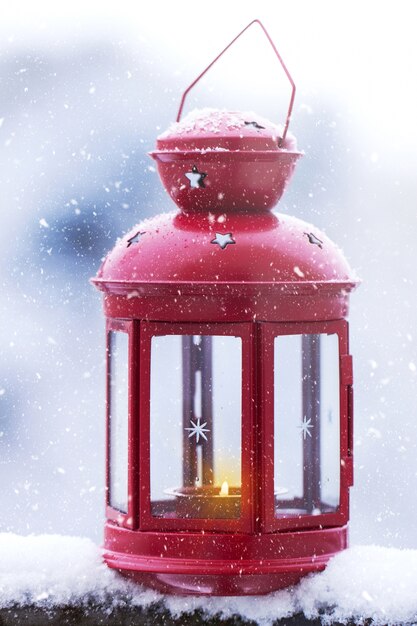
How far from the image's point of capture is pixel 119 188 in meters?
5.64

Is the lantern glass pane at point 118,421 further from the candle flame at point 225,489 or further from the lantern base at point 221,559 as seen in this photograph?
the candle flame at point 225,489

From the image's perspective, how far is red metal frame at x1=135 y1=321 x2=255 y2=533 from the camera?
10.2ft

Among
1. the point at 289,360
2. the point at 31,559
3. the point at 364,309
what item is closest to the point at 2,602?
the point at 31,559

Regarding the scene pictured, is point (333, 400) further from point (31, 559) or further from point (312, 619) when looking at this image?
point (31, 559)

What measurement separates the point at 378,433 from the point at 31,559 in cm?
263

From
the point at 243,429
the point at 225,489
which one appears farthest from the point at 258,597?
the point at 243,429

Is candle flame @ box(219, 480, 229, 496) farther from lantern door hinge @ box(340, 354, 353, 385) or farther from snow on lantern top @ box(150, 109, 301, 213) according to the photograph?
snow on lantern top @ box(150, 109, 301, 213)

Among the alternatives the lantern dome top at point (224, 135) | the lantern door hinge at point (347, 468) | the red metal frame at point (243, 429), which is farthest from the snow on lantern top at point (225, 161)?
the lantern door hinge at point (347, 468)

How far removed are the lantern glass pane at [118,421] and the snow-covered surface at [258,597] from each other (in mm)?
161

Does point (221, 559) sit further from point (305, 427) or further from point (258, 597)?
point (305, 427)

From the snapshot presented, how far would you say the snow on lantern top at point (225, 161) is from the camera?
3.16 m

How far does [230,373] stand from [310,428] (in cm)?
24

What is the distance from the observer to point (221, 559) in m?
3.14

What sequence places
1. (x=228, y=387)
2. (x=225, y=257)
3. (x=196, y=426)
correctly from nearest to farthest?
(x=225, y=257), (x=228, y=387), (x=196, y=426)
